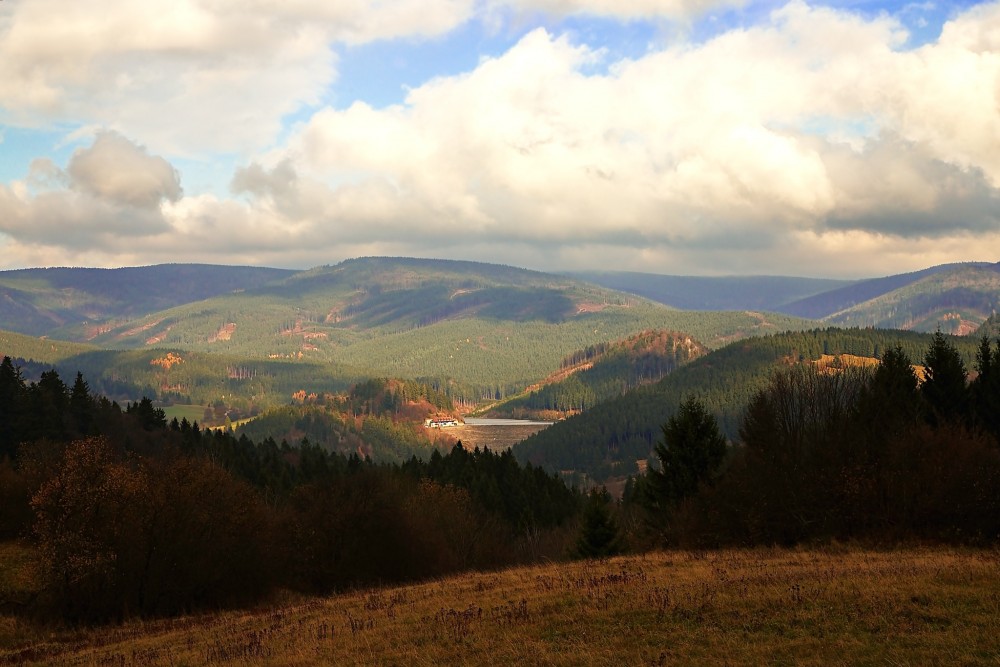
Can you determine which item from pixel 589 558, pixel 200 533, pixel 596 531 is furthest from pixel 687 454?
pixel 200 533

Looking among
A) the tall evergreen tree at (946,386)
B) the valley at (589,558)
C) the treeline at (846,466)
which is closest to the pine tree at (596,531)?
the valley at (589,558)

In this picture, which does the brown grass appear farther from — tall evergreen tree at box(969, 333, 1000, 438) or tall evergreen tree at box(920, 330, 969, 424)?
tall evergreen tree at box(969, 333, 1000, 438)

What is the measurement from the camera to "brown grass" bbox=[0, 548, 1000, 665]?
2131 cm

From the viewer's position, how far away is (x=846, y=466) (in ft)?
156

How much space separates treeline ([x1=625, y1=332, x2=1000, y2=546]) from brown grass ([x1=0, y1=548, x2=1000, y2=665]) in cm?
569

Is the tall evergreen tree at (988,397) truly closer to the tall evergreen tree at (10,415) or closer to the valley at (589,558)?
the valley at (589,558)

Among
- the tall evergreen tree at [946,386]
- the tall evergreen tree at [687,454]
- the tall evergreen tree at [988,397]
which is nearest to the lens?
the tall evergreen tree at [687,454]

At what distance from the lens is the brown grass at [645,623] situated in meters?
21.3

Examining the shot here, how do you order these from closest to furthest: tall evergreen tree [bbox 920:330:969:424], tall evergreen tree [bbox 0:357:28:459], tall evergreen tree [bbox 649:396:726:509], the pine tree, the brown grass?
the brown grass, tall evergreen tree [bbox 649:396:726:509], the pine tree, tall evergreen tree [bbox 920:330:969:424], tall evergreen tree [bbox 0:357:28:459]

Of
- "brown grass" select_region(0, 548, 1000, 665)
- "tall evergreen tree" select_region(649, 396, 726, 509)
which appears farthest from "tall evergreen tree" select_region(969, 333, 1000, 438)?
"brown grass" select_region(0, 548, 1000, 665)

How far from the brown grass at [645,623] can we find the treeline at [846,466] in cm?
569

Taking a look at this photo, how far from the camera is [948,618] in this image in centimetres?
2258

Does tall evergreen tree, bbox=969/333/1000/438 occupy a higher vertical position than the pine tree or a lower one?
higher

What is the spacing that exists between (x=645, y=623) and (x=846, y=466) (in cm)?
2770
